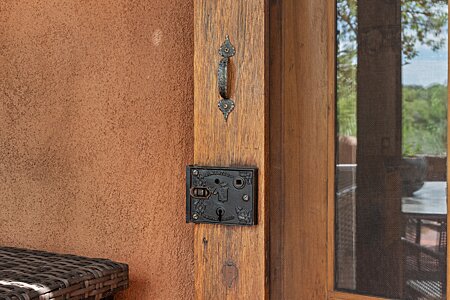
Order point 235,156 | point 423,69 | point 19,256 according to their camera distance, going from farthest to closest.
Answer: point 19,256 → point 235,156 → point 423,69

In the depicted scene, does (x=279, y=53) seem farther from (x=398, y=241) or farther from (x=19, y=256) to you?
(x=19, y=256)

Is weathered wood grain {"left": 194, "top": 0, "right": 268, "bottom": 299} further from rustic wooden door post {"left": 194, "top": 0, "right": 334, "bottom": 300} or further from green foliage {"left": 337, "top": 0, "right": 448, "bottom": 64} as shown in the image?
green foliage {"left": 337, "top": 0, "right": 448, "bottom": 64}

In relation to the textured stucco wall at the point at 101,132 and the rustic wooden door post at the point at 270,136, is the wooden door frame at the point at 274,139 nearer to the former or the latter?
the rustic wooden door post at the point at 270,136

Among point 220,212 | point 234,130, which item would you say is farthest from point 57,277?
point 234,130

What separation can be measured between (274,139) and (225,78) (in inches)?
8.0

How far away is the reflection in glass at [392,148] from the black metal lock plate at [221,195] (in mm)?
222

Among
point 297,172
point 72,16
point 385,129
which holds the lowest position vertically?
point 297,172

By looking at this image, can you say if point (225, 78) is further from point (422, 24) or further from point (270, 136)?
point (422, 24)

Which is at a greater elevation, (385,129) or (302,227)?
(385,129)

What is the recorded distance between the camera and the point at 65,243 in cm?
189

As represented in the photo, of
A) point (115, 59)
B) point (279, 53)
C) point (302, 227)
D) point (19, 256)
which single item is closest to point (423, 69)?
point (279, 53)

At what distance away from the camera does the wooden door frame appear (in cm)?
156

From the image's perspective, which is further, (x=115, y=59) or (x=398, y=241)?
(x=115, y=59)

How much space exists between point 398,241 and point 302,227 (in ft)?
0.82
